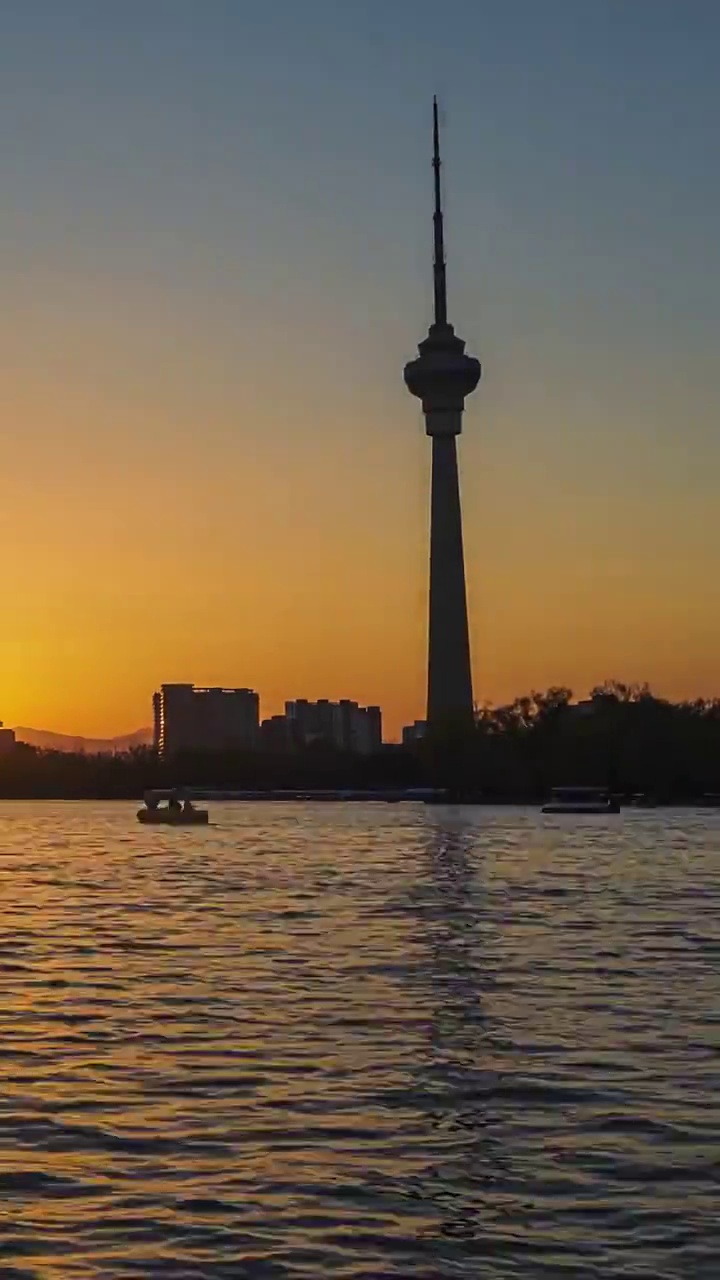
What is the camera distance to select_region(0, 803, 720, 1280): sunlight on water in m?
11.4

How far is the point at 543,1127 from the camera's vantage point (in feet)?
48.3

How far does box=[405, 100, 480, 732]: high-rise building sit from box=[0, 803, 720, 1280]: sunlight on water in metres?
128

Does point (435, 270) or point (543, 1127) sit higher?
point (435, 270)

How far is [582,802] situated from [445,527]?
175ft

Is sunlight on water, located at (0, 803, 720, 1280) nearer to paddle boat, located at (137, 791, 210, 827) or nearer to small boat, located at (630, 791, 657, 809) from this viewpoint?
paddle boat, located at (137, 791, 210, 827)

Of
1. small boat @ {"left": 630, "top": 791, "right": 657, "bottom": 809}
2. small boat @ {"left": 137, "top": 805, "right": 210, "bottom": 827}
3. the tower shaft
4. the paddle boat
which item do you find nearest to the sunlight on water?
small boat @ {"left": 137, "top": 805, "right": 210, "bottom": 827}

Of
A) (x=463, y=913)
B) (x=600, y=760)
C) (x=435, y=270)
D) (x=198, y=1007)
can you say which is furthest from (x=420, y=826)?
(x=435, y=270)

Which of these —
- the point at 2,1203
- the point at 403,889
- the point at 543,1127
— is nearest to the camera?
the point at 2,1203

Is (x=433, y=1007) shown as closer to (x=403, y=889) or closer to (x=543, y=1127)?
(x=543, y=1127)

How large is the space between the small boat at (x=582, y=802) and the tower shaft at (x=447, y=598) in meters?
42.1

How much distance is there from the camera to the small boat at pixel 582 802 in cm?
11088

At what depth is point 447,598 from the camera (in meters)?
167

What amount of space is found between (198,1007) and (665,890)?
23697mm

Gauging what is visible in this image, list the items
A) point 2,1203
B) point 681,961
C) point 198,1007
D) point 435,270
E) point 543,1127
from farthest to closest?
point 435,270, point 681,961, point 198,1007, point 543,1127, point 2,1203
